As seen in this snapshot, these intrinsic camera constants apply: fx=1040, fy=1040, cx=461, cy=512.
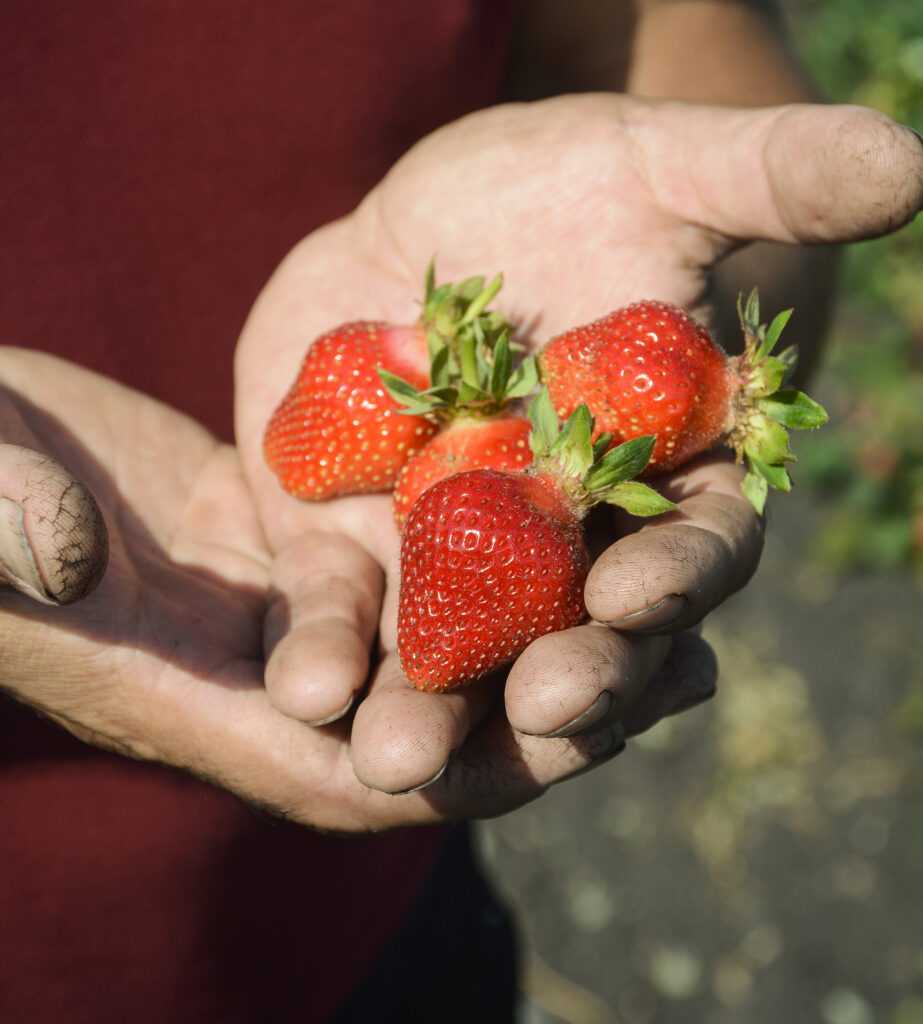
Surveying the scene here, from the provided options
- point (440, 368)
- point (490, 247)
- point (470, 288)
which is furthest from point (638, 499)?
point (490, 247)

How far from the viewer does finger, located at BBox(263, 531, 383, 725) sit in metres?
1.32

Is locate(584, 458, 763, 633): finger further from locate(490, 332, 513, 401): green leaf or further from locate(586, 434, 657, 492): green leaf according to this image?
locate(490, 332, 513, 401): green leaf

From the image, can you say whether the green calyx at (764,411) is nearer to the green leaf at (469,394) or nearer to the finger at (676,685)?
the finger at (676,685)

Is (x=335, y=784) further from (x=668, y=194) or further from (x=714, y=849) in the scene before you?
(x=714, y=849)

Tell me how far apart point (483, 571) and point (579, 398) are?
0.35 metres

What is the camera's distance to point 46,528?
1.09 m

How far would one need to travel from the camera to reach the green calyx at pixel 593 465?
142cm

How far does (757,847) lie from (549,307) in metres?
2.06

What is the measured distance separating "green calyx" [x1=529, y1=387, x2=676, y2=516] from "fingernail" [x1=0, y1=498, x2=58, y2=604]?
2.23 ft

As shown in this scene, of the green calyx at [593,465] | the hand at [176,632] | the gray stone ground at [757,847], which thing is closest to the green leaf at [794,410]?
the green calyx at [593,465]

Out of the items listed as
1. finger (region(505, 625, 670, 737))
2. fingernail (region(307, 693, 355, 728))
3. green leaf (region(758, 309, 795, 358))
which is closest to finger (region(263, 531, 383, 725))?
fingernail (region(307, 693, 355, 728))

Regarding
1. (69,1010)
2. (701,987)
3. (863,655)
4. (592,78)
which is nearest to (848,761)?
(863,655)

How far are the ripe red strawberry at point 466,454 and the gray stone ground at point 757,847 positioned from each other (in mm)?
2034

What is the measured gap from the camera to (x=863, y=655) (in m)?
3.52
